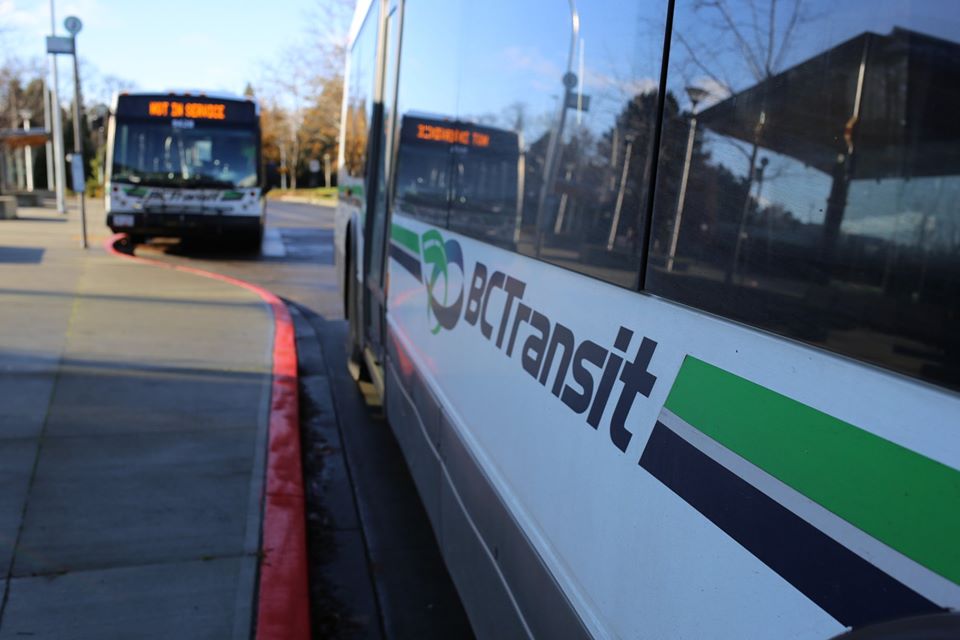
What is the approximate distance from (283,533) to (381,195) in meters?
2.85

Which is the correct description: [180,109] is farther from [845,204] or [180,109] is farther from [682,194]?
[845,204]

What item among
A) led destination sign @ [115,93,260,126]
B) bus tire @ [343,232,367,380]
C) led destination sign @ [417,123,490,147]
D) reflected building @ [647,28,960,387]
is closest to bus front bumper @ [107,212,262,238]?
led destination sign @ [115,93,260,126]

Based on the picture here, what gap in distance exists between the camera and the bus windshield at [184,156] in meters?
16.5

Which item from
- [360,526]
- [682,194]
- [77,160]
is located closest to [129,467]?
[360,526]

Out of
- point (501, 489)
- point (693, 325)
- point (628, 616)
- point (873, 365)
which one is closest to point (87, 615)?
point (501, 489)

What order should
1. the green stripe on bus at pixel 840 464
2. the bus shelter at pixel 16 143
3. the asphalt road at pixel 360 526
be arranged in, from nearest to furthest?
the green stripe on bus at pixel 840 464 → the asphalt road at pixel 360 526 → the bus shelter at pixel 16 143

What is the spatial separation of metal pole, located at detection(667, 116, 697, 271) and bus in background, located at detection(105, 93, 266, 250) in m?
16.4

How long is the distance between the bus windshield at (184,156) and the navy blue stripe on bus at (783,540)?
16.6 m

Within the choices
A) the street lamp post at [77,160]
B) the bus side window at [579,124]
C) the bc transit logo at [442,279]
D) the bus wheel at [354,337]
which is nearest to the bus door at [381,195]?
the bus wheel at [354,337]

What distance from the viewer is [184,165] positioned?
55.2 ft

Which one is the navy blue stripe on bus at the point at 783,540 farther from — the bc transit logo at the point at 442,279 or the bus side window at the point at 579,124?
the bc transit logo at the point at 442,279

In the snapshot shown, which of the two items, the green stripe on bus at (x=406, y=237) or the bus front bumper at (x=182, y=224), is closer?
the green stripe on bus at (x=406, y=237)

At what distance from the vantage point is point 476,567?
3.13m

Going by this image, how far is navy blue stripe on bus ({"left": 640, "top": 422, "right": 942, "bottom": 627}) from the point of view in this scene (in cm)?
119
